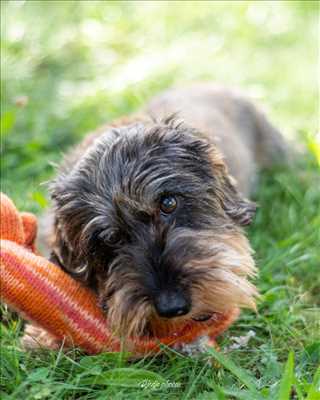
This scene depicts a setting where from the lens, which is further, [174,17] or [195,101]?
[174,17]

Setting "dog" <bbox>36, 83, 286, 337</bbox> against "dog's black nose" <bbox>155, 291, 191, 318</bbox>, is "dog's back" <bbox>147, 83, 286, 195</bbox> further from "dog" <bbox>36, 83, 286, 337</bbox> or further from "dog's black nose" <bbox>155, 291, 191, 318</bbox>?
"dog's black nose" <bbox>155, 291, 191, 318</bbox>

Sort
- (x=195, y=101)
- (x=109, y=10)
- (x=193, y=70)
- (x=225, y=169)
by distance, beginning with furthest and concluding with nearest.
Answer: (x=109, y=10) → (x=193, y=70) → (x=195, y=101) → (x=225, y=169)

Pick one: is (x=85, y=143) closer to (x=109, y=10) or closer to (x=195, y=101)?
(x=195, y=101)

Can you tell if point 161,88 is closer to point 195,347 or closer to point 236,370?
point 195,347

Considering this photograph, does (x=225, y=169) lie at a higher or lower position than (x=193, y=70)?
higher

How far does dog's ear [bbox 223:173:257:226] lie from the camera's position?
11.0 feet

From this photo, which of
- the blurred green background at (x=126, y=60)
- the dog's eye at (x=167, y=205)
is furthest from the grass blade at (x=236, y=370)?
the blurred green background at (x=126, y=60)

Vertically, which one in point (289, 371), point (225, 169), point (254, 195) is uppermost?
point (225, 169)

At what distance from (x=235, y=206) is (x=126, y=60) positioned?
4.52m

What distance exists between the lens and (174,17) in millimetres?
8461

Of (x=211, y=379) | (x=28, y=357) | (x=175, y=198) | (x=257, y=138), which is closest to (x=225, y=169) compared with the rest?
(x=175, y=198)

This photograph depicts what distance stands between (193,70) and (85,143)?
342 centimetres

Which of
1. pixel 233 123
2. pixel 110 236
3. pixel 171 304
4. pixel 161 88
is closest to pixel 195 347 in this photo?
pixel 171 304

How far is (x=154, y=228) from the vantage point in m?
2.98
